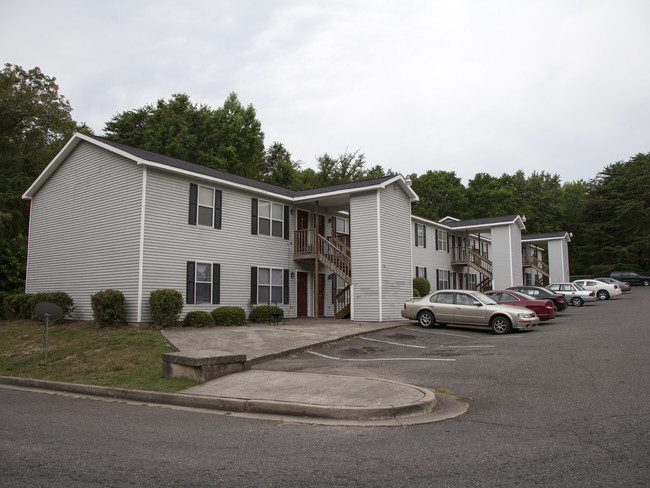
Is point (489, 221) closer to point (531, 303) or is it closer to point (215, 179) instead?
point (531, 303)

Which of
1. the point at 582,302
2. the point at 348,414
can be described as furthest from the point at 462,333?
the point at 582,302

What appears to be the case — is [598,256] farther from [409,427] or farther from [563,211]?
[409,427]

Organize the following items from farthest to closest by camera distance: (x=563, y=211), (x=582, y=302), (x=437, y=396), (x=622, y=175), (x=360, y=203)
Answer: (x=563, y=211), (x=622, y=175), (x=582, y=302), (x=360, y=203), (x=437, y=396)

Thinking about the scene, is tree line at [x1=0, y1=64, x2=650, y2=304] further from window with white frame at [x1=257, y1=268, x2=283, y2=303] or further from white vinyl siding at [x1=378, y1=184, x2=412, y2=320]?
white vinyl siding at [x1=378, y1=184, x2=412, y2=320]

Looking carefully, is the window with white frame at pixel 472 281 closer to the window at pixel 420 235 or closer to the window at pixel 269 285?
the window at pixel 420 235

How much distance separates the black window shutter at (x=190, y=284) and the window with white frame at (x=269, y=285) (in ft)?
11.9

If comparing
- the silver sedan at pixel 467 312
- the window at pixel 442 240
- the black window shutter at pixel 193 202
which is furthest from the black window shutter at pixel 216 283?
the window at pixel 442 240

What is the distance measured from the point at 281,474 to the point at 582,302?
3189 centimetres

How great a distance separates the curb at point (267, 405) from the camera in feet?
24.0

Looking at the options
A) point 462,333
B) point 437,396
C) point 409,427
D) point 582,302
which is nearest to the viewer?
Result: point 409,427

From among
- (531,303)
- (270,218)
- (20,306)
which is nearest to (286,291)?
(270,218)

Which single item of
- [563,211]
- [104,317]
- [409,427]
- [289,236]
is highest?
[563,211]

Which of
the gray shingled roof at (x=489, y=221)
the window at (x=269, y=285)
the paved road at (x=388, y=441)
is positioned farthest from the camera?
the gray shingled roof at (x=489, y=221)

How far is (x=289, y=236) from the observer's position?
24.0 meters
